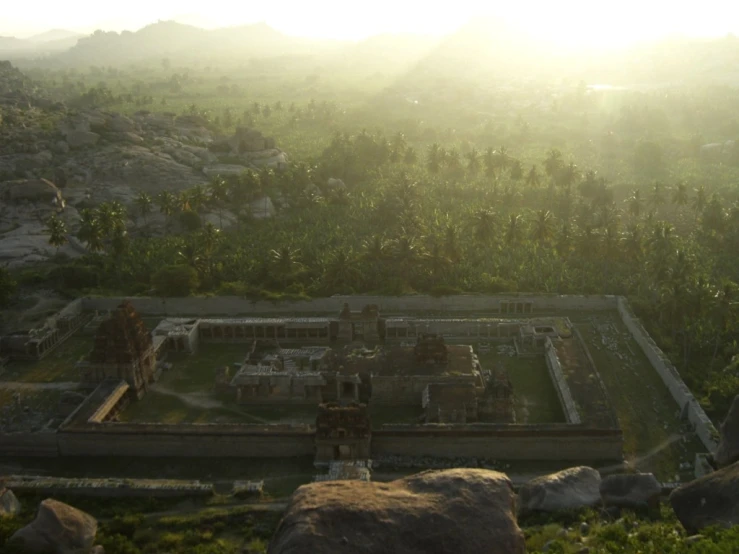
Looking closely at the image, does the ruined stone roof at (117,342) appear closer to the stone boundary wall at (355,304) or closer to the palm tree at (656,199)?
the stone boundary wall at (355,304)

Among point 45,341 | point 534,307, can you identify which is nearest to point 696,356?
point 534,307

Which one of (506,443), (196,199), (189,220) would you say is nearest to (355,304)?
(506,443)

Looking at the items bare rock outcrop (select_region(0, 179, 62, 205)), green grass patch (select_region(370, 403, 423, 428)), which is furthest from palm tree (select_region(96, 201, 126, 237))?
green grass patch (select_region(370, 403, 423, 428))

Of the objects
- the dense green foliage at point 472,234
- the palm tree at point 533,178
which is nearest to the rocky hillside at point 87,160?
the dense green foliage at point 472,234

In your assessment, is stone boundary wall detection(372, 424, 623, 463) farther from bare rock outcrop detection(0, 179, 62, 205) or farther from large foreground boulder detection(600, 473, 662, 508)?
bare rock outcrop detection(0, 179, 62, 205)

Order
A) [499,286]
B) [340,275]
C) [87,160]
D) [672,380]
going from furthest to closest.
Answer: [87,160], [340,275], [499,286], [672,380]

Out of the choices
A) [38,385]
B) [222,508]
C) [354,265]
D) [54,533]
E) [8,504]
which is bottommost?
[38,385]

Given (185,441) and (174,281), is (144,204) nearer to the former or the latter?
(174,281)

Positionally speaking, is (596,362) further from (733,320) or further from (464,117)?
(464,117)
